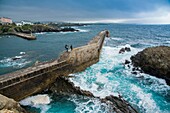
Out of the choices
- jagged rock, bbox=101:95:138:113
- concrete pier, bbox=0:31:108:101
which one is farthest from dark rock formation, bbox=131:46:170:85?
jagged rock, bbox=101:95:138:113

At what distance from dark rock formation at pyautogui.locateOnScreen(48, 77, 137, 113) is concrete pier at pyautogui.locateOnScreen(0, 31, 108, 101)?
771 millimetres

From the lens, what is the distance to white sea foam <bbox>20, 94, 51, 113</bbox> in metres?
12.5

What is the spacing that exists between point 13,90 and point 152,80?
11131 mm

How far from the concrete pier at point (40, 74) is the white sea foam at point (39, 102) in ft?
1.65

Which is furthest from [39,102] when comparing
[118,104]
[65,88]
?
[118,104]

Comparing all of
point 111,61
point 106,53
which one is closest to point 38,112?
point 111,61

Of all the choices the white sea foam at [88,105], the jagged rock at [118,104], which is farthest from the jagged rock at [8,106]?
the jagged rock at [118,104]

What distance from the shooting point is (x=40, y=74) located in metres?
14.8

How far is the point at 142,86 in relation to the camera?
623 inches

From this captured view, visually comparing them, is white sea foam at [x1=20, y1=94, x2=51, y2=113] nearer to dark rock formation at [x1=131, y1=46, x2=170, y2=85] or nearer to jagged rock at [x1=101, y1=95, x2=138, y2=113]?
jagged rock at [x1=101, y1=95, x2=138, y2=113]

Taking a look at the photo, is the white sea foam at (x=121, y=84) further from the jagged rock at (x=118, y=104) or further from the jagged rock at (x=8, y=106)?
the jagged rock at (x=8, y=106)

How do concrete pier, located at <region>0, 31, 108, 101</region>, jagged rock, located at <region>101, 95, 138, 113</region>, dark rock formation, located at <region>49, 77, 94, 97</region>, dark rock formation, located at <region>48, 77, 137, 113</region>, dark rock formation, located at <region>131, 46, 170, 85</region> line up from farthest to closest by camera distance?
dark rock formation, located at <region>131, 46, 170, 85</region>
dark rock formation, located at <region>49, 77, 94, 97</region>
concrete pier, located at <region>0, 31, 108, 101</region>
dark rock formation, located at <region>48, 77, 137, 113</region>
jagged rock, located at <region>101, 95, 138, 113</region>

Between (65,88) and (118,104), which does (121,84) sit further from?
(65,88)

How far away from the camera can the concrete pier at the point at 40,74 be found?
509 inches
